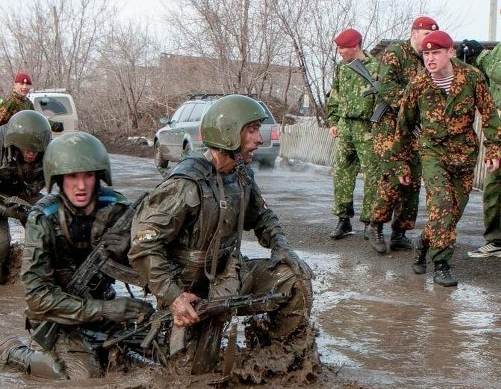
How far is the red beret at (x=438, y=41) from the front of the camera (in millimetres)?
6324

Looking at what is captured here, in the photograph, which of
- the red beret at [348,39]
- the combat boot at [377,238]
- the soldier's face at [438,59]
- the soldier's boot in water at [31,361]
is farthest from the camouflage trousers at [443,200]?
the soldier's boot in water at [31,361]

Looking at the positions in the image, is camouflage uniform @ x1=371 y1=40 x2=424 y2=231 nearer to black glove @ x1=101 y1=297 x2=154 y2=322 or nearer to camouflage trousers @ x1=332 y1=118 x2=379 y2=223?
camouflage trousers @ x1=332 y1=118 x2=379 y2=223

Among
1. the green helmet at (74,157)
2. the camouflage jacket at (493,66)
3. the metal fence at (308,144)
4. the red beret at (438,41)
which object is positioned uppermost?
the red beret at (438,41)

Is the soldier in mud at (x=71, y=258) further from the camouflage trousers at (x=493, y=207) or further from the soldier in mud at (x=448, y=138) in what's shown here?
the camouflage trousers at (x=493, y=207)

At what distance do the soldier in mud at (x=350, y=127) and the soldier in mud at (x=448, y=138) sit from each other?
1345mm

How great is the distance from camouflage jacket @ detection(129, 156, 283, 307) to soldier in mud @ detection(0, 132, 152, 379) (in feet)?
1.16

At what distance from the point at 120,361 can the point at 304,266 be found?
3.74 ft

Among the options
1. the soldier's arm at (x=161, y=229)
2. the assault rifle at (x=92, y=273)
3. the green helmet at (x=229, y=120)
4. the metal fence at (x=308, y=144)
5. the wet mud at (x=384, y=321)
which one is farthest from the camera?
the metal fence at (x=308, y=144)

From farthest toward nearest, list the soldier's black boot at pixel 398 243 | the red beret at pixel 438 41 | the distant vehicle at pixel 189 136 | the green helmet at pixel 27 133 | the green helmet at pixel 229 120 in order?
1. the distant vehicle at pixel 189 136
2. the soldier's black boot at pixel 398 243
3. the green helmet at pixel 27 133
4. the red beret at pixel 438 41
5. the green helmet at pixel 229 120

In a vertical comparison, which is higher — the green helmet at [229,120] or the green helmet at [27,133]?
the green helmet at [229,120]

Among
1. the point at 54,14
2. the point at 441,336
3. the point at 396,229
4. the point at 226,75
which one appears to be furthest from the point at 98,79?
the point at 441,336

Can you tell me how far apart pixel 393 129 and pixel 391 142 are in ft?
0.66

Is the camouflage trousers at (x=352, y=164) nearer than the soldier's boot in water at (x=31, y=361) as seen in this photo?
No

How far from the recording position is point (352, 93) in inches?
324
